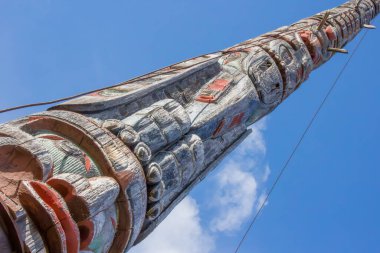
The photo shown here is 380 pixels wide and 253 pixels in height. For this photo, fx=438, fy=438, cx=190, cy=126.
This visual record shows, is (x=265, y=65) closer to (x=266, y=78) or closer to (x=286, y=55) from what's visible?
(x=266, y=78)

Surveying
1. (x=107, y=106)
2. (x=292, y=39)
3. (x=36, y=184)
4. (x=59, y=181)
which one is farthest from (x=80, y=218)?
(x=292, y=39)

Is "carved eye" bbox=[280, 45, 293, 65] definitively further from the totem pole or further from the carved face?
the carved face

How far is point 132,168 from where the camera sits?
A: 15.0ft

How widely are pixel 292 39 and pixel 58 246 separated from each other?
7.69 m

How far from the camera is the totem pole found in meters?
3.32

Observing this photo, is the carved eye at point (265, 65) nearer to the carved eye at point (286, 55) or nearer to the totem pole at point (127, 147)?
the totem pole at point (127, 147)

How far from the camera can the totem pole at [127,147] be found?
131 inches

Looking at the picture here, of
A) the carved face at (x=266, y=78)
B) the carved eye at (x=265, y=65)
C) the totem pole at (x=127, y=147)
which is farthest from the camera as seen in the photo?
the carved eye at (x=265, y=65)

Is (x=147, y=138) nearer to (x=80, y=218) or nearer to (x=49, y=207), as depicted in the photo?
(x=80, y=218)

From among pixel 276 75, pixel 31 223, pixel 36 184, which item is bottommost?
pixel 276 75

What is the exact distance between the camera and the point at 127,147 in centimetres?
477

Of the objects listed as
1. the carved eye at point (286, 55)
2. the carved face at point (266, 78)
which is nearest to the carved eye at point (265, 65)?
the carved face at point (266, 78)

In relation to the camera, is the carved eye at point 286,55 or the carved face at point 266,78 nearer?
the carved face at point 266,78

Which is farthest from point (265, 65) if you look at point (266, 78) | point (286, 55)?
point (286, 55)
